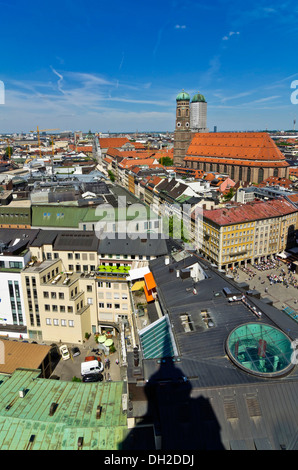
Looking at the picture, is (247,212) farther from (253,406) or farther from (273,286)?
(253,406)

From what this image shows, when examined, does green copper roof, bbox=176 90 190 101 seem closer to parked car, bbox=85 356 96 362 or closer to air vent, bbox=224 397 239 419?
parked car, bbox=85 356 96 362

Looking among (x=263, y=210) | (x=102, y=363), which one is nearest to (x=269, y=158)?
(x=263, y=210)

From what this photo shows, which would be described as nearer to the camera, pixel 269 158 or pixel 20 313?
pixel 20 313

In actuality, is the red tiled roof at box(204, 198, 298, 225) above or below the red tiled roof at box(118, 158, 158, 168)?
below

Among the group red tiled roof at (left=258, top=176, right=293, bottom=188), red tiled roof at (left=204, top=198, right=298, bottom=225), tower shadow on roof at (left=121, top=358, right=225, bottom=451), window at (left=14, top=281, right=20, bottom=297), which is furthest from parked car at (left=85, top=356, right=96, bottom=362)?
red tiled roof at (left=258, top=176, right=293, bottom=188)

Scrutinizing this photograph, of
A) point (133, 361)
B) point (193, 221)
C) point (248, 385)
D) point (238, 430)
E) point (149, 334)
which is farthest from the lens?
point (193, 221)

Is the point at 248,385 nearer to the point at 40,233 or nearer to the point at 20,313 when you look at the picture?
the point at 20,313
